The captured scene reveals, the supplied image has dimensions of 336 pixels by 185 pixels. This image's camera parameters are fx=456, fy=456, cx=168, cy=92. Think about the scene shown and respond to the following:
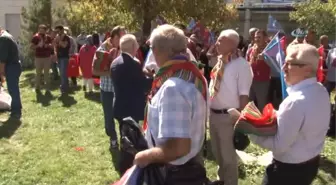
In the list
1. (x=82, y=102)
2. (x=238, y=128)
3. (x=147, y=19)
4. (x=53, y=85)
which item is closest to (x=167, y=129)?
(x=238, y=128)

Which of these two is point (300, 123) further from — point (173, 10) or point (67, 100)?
point (173, 10)

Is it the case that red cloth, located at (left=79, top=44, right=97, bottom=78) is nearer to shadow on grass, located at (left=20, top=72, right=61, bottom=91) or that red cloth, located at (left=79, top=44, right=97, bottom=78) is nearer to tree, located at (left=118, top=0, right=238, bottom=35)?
shadow on grass, located at (left=20, top=72, right=61, bottom=91)

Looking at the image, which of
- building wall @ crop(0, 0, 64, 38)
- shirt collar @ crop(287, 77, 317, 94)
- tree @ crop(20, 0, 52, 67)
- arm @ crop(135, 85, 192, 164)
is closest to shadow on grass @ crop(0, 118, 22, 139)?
arm @ crop(135, 85, 192, 164)

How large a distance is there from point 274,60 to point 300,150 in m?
2.55

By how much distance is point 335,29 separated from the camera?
78.0 ft

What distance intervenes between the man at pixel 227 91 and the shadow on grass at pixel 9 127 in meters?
4.21

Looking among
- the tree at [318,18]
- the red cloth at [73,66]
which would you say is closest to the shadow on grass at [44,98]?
the red cloth at [73,66]

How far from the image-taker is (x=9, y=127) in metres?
7.94

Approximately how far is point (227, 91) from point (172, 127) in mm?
A: 1873

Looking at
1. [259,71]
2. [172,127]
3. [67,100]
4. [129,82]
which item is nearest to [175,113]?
[172,127]

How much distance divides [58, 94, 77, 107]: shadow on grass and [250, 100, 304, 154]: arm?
754 cm

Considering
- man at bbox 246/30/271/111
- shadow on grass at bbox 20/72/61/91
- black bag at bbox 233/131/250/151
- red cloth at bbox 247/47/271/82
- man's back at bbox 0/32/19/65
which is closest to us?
black bag at bbox 233/131/250/151

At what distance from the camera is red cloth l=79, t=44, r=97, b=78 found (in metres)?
11.5

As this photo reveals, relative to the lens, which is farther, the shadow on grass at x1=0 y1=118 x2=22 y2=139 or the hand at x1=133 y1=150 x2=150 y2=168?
the shadow on grass at x1=0 y1=118 x2=22 y2=139
